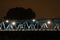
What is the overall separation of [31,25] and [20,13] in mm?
343

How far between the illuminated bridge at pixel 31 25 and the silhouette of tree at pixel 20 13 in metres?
0.24

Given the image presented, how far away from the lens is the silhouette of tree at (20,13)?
A: 4.76 feet

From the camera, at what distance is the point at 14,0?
5.29ft

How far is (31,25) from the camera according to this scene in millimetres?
1184

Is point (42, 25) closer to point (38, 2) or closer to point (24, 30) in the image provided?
point (24, 30)

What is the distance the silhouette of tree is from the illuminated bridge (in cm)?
24
